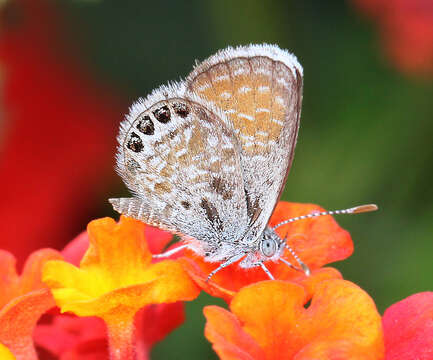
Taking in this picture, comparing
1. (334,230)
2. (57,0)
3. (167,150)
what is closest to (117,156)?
(167,150)

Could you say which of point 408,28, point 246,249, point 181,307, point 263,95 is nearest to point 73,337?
point 181,307

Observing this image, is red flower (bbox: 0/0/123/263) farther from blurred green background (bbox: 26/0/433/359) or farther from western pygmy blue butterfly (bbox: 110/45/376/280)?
western pygmy blue butterfly (bbox: 110/45/376/280)

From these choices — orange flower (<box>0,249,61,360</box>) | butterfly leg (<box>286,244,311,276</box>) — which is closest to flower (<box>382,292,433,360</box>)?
butterfly leg (<box>286,244,311,276</box>)

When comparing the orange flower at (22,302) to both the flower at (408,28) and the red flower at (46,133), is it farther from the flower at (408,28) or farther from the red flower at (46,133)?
the flower at (408,28)

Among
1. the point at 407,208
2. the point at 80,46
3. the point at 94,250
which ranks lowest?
the point at 407,208

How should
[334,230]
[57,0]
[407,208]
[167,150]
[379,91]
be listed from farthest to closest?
[57,0]
[379,91]
[407,208]
[167,150]
[334,230]

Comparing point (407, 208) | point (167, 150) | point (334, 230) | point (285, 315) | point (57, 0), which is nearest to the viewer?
point (285, 315)

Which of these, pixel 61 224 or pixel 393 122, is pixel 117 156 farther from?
pixel 393 122
